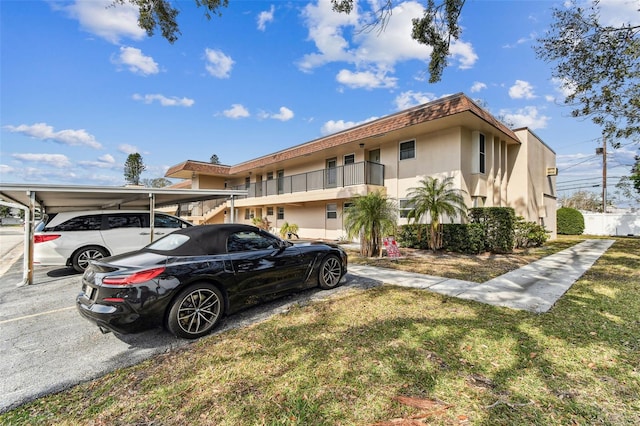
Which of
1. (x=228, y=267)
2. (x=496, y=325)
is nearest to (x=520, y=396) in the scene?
(x=496, y=325)

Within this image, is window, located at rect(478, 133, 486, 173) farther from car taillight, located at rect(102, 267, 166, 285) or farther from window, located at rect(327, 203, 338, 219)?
car taillight, located at rect(102, 267, 166, 285)

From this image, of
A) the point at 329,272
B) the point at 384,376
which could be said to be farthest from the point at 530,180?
the point at 384,376

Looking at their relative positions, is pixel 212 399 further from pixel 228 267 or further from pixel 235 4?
pixel 235 4

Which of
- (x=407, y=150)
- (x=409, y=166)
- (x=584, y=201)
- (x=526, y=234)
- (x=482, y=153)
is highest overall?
(x=407, y=150)

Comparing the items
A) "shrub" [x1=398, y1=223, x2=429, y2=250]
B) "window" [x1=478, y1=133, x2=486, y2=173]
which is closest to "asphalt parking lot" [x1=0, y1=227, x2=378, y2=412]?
"shrub" [x1=398, y1=223, x2=429, y2=250]

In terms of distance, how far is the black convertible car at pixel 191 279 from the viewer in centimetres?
330

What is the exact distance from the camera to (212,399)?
2.46 metres

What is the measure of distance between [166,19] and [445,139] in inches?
419

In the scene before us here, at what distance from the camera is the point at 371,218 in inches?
375

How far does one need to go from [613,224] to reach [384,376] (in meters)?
33.0

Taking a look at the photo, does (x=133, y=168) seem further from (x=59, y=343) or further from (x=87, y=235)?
(x=59, y=343)

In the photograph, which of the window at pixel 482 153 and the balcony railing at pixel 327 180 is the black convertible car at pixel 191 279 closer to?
the balcony railing at pixel 327 180

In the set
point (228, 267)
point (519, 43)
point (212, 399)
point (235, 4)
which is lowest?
point (212, 399)

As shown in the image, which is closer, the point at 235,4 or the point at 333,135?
the point at 235,4
